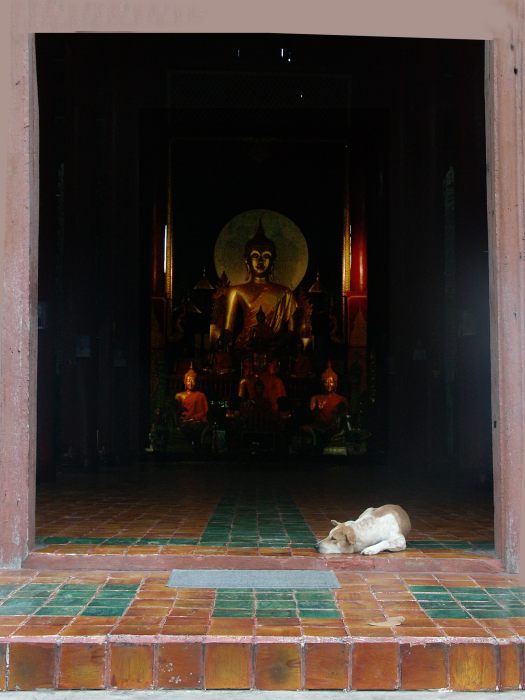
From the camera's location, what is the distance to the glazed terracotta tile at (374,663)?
3.05 metres

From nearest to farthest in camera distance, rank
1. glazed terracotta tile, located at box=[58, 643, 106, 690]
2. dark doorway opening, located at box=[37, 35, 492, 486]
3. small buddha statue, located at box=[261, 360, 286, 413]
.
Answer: glazed terracotta tile, located at box=[58, 643, 106, 690]
dark doorway opening, located at box=[37, 35, 492, 486]
small buddha statue, located at box=[261, 360, 286, 413]

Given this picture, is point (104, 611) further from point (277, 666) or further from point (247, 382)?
point (247, 382)

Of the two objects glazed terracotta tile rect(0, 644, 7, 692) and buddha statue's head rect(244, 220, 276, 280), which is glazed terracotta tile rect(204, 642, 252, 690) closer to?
glazed terracotta tile rect(0, 644, 7, 692)

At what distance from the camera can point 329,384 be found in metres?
15.5

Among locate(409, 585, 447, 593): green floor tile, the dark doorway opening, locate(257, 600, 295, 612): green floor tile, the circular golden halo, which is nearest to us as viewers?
locate(257, 600, 295, 612): green floor tile

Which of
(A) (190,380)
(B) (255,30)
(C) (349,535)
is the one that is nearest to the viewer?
(B) (255,30)

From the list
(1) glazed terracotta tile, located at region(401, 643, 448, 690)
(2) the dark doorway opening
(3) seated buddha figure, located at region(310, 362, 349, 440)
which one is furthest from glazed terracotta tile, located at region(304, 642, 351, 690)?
(3) seated buddha figure, located at region(310, 362, 349, 440)

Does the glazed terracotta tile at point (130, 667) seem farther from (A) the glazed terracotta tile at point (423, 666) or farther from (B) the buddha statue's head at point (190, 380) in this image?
(B) the buddha statue's head at point (190, 380)

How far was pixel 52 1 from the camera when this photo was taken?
4488 mm

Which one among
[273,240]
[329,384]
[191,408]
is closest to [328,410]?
[329,384]

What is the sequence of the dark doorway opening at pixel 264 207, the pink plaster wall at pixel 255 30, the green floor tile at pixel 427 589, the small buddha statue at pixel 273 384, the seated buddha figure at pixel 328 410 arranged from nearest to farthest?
1. the green floor tile at pixel 427 589
2. the pink plaster wall at pixel 255 30
3. the dark doorway opening at pixel 264 207
4. the seated buddha figure at pixel 328 410
5. the small buddha statue at pixel 273 384

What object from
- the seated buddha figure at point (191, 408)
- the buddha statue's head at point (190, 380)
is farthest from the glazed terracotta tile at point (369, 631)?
the buddha statue's head at point (190, 380)

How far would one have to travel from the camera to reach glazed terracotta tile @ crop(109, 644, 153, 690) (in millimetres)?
3053

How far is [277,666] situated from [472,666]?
2.41ft
